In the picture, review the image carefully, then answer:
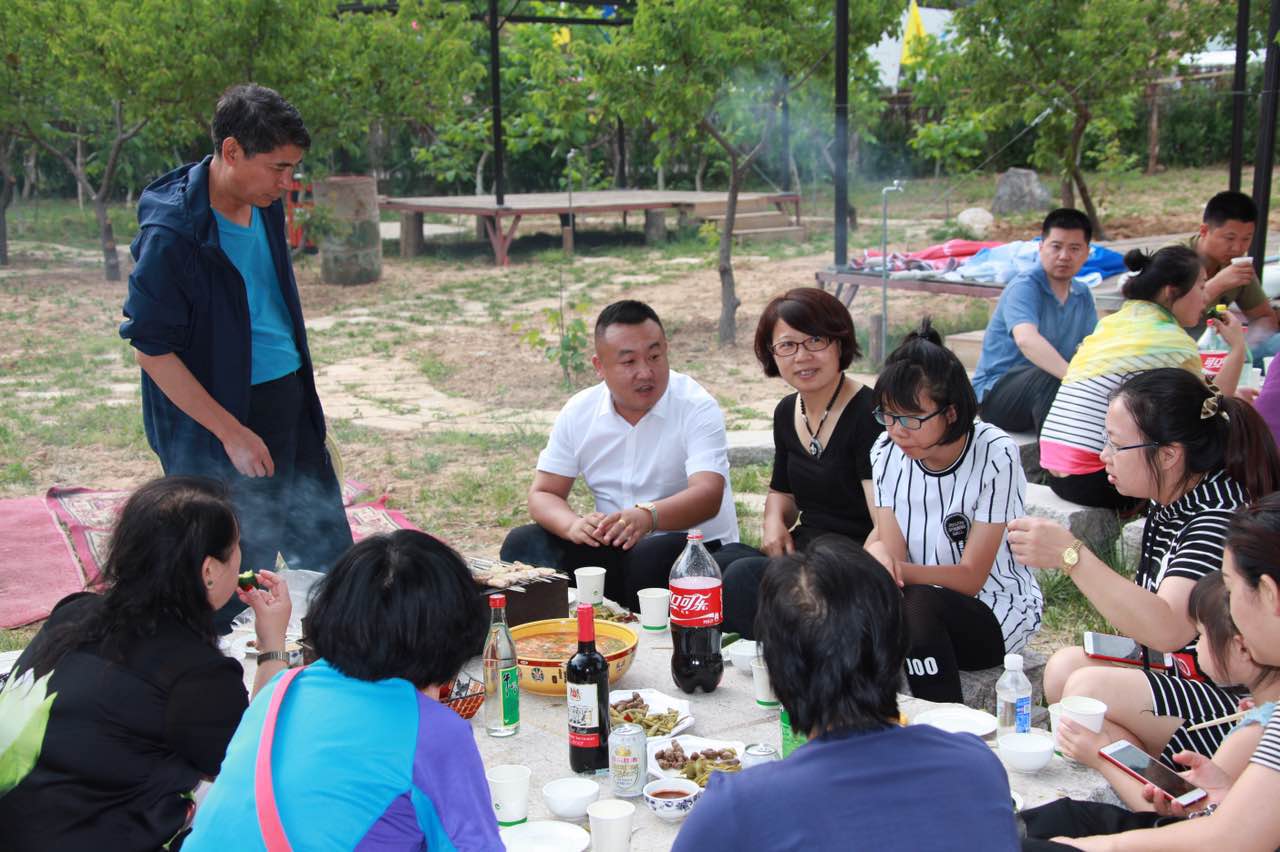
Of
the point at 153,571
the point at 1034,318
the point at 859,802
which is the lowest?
the point at 859,802

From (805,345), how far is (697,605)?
1.29 metres

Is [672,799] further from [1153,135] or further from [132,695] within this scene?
[1153,135]

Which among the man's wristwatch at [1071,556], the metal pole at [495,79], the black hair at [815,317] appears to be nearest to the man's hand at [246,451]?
the black hair at [815,317]

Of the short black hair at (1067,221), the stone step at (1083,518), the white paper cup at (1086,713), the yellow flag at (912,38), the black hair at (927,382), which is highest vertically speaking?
the yellow flag at (912,38)

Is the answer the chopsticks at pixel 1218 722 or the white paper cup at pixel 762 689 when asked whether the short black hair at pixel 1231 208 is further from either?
the white paper cup at pixel 762 689

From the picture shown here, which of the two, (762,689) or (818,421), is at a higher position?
(818,421)

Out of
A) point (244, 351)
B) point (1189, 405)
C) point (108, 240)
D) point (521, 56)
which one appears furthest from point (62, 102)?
point (1189, 405)

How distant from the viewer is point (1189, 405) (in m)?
2.88

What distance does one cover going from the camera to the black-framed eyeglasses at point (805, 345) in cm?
385

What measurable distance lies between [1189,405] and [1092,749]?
0.89m

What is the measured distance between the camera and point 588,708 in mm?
2441

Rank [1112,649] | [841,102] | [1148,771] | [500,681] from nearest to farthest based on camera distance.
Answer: [1148,771]
[500,681]
[1112,649]
[841,102]

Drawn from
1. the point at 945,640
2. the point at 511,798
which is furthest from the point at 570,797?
the point at 945,640

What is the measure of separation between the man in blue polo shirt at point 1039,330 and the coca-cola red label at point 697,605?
320 centimetres
